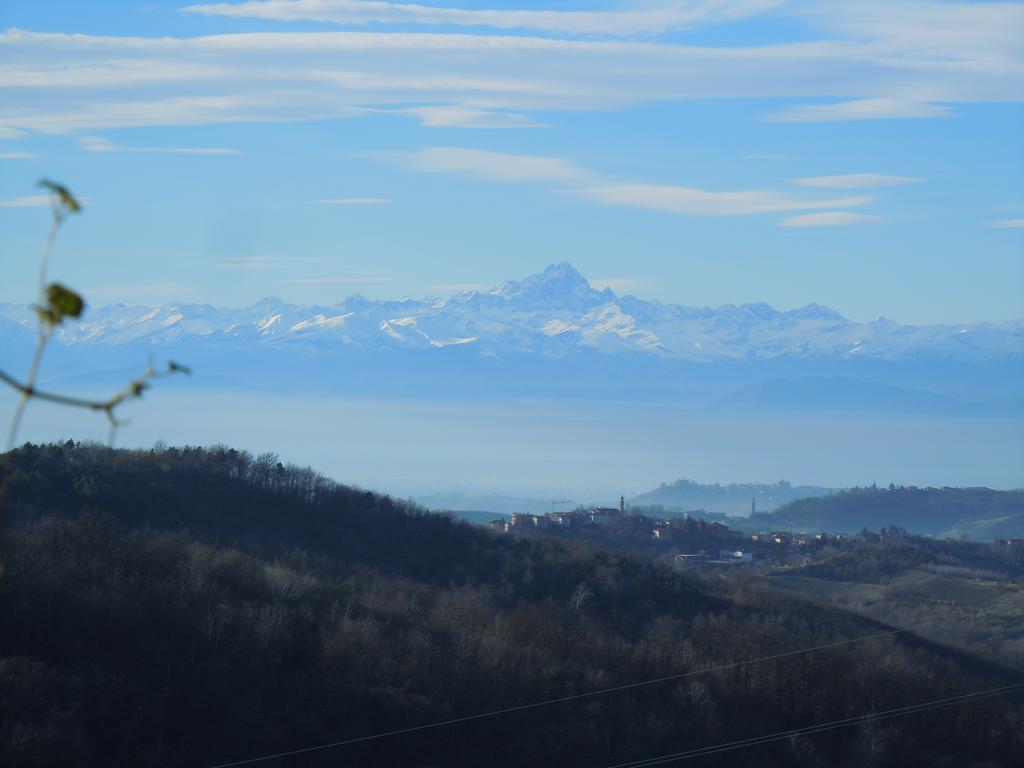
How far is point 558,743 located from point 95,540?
39.8 ft

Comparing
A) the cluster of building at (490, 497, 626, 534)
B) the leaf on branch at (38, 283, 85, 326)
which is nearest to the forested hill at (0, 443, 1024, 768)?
the leaf on branch at (38, 283, 85, 326)

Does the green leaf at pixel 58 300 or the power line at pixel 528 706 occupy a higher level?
the green leaf at pixel 58 300

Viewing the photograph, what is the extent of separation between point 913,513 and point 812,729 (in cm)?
10302

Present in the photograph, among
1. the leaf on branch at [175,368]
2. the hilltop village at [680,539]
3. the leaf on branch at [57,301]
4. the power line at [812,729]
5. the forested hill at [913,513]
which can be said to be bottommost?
the power line at [812,729]

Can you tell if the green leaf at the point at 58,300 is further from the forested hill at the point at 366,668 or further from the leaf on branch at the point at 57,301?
the forested hill at the point at 366,668

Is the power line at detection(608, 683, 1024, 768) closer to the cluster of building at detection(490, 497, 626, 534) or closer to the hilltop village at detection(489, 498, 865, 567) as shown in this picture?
the hilltop village at detection(489, 498, 865, 567)

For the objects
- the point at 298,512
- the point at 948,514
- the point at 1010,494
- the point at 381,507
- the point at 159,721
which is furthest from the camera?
the point at 1010,494

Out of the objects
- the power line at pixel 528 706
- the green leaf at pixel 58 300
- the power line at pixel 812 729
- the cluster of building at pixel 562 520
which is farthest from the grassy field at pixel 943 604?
the green leaf at pixel 58 300

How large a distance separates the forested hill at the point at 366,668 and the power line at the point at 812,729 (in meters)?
0.22

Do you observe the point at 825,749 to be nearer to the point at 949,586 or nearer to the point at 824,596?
the point at 824,596

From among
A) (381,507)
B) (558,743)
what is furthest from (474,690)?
(381,507)

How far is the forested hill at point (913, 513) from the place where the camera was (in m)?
124

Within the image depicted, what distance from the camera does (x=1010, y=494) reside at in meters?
149

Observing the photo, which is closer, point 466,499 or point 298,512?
point 298,512
